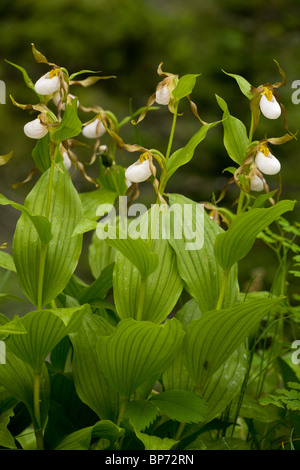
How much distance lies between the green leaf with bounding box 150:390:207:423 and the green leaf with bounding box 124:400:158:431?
0.01m

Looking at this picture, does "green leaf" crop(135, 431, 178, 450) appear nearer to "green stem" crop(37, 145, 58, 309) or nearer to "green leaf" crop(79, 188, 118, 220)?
"green stem" crop(37, 145, 58, 309)

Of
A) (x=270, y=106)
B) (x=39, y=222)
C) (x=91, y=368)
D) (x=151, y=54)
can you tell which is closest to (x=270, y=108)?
(x=270, y=106)

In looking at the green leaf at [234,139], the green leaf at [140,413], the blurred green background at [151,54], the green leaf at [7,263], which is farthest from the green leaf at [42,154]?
the blurred green background at [151,54]

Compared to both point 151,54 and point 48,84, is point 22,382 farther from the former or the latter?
point 151,54

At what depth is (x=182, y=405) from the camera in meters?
0.70

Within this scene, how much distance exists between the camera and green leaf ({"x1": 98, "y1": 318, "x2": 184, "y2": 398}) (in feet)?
2.13

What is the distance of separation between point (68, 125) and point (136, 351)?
32 centimetres

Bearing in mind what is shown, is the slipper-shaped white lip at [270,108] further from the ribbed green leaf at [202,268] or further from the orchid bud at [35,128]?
the orchid bud at [35,128]

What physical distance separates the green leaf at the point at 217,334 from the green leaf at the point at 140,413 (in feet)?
Result: 0.26

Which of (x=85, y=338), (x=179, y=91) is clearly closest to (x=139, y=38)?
(x=179, y=91)

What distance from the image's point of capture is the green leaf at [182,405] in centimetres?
67

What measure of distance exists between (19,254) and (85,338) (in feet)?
0.53

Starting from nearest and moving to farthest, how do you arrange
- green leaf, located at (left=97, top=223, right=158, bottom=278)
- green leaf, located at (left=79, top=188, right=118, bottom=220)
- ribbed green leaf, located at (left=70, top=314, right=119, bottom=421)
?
green leaf, located at (left=97, top=223, right=158, bottom=278) < ribbed green leaf, located at (left=70, top=314, right=119, bottom=421) < green leaf, located at (left=79, top=188, right=118, bottom=220)

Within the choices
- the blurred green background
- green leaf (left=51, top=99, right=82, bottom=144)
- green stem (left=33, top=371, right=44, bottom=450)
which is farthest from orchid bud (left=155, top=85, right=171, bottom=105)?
the blurred green background
